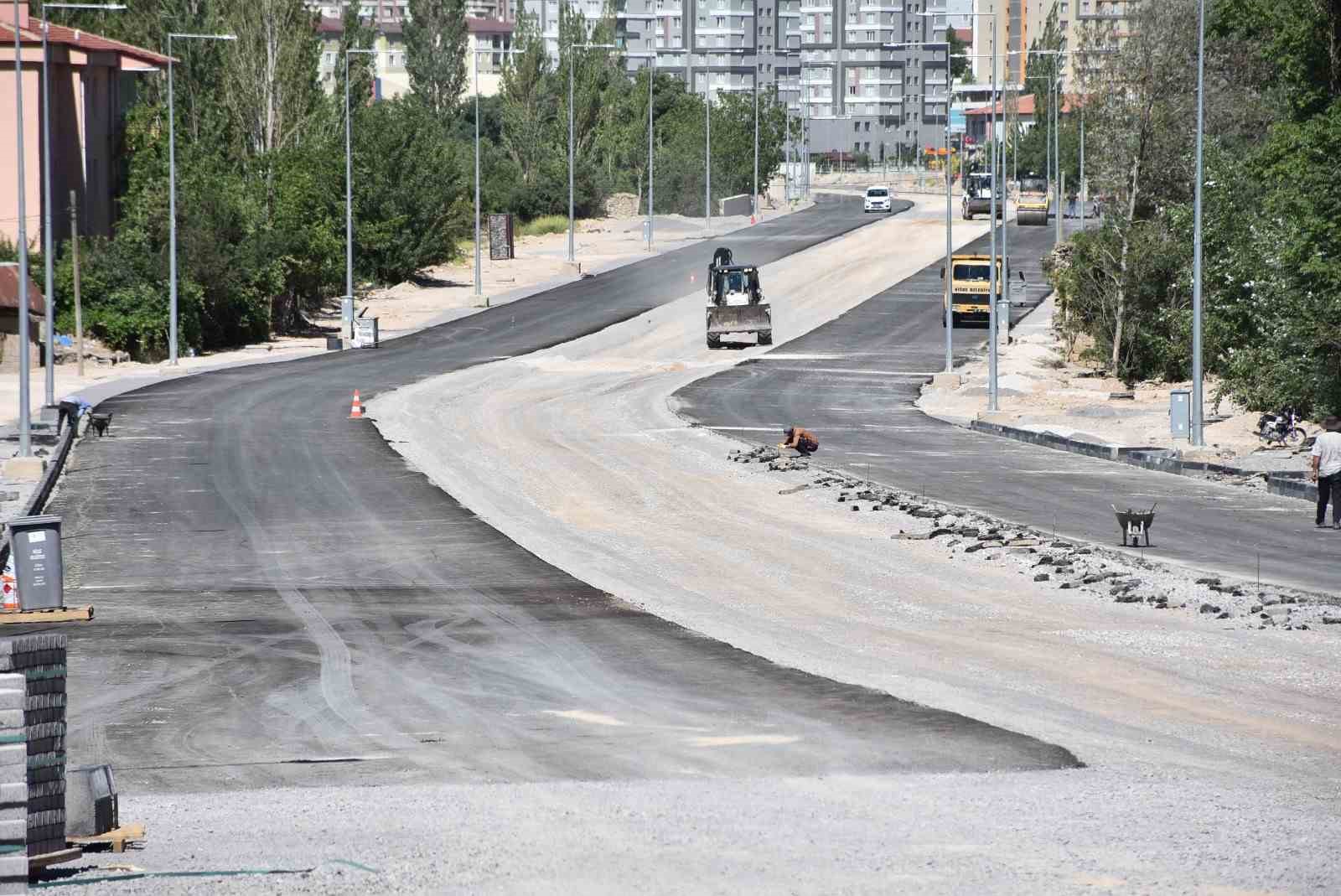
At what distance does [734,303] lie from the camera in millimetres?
60219

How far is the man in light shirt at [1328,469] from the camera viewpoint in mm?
26328

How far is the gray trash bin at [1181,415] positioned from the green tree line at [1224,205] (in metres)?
2.79

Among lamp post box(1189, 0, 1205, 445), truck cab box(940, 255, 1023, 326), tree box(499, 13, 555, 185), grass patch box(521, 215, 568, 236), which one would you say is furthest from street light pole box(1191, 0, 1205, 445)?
tree box(499, 13, 555, 185)

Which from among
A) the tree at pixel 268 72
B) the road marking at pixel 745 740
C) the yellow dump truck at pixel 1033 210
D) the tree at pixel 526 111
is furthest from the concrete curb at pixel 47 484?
the tree at pixel 526 111

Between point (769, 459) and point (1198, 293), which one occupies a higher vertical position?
point (1198, 293)

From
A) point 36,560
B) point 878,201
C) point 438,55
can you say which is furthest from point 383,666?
point 438,55

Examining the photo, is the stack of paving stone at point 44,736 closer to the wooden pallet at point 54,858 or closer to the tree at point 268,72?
the wooden pallet at point 54,858

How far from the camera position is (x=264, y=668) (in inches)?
682

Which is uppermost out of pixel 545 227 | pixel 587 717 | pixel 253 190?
pixel 253 190

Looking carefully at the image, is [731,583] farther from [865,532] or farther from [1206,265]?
[1206,265]

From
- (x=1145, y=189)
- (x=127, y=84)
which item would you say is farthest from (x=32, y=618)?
(x=127, y=84)

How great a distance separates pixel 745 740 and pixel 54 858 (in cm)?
A: 589

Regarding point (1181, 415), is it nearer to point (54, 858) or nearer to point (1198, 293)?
point (1198, 293)

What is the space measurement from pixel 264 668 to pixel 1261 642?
405 inches
